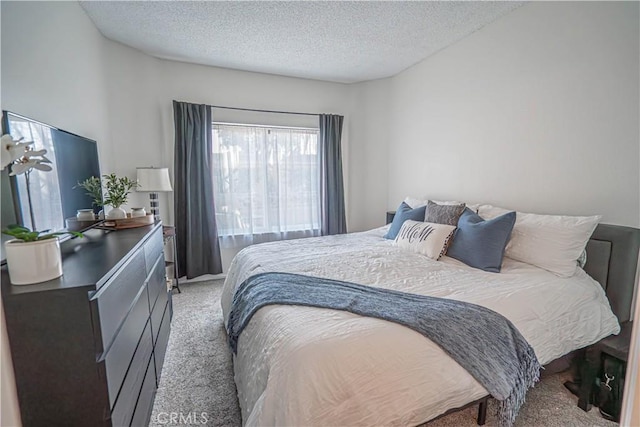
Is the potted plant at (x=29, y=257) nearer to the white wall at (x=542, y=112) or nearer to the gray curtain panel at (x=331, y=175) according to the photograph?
the white wall at (x=542, y=112)

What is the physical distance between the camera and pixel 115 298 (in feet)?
3.74

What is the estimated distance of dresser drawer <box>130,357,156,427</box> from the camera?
52.3 inches

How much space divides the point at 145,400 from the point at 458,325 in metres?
1.59

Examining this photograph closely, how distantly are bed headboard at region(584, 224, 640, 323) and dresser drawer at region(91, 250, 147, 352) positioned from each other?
8.88 ft

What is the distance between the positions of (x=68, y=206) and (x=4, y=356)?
95 centimetres

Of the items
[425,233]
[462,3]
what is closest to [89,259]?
[425,233]

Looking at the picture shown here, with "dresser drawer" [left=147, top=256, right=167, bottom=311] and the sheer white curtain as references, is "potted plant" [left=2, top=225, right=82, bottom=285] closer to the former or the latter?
"dresser drawer" [left=147, top=256, right=167, bottom=311]

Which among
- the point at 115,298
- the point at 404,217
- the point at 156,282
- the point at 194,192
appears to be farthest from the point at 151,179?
the point at 404,217

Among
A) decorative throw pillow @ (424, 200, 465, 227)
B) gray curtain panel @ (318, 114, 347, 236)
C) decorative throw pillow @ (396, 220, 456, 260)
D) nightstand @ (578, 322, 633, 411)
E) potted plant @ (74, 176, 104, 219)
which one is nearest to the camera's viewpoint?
nightstand @ (578, 322, 633, 411)

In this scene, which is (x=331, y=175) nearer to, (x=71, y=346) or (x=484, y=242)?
(x=484, y=242)

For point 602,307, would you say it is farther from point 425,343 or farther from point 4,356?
point 4,356

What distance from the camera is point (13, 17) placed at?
1.35m

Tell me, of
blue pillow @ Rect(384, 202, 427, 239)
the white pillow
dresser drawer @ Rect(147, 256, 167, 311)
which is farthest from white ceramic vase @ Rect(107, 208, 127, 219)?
the white pillow

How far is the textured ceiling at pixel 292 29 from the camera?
225 centimetres
